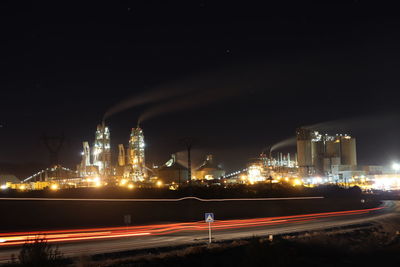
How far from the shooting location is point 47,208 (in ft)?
129

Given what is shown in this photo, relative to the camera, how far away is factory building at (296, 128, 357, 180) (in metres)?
110

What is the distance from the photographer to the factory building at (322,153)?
10969 cm

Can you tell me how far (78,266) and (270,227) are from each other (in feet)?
61.7

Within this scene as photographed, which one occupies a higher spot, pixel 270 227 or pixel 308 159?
pixel 308 159

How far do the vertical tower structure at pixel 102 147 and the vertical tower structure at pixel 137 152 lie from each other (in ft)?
17.9

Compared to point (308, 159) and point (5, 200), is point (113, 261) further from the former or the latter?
point (308, 159)

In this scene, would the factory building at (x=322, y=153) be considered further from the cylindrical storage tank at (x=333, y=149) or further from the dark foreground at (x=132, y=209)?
the dark foreground at (x=132, y=209)

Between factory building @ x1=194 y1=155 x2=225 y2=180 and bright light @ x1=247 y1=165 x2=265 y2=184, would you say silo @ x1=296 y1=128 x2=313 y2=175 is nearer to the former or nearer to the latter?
bright light @ x1=247 y1=165 x2=265 y2=184

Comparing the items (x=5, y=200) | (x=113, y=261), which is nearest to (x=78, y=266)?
(x=113, y=261)

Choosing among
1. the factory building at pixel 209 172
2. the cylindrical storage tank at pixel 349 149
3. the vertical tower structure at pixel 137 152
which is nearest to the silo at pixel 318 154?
the cylindrical storage tank at pixel 349 149

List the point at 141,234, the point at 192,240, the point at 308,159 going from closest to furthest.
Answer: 1. the point at 192,240
2. the point at 141,234
3. the point at 308,159

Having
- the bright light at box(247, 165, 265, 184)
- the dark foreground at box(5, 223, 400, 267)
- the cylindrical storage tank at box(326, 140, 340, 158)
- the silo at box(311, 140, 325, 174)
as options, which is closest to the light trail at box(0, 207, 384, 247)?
the dark foreground at box(5, 223, 400, 267)

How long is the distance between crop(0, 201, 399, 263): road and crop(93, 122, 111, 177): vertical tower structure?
7292cm

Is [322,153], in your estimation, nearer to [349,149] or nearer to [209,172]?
[349,149]
